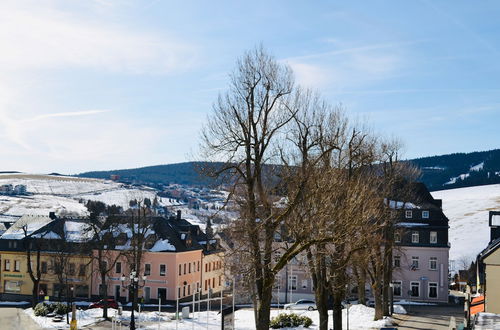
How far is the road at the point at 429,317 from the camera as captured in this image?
44.5 metres

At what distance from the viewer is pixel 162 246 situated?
71562mm

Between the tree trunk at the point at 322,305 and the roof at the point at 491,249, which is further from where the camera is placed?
the roof at the point at 491,249

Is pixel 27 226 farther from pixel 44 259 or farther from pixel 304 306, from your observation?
pixel 304 306

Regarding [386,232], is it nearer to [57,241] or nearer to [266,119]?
[266,119]

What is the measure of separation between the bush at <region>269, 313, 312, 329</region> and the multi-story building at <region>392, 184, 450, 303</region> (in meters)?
28.3

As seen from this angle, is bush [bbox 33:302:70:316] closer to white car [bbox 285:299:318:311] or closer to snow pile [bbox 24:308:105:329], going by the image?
snow pile [bbox 24:308:105:329]

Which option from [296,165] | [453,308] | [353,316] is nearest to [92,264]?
[353,316]

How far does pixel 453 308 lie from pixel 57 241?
44028 mm

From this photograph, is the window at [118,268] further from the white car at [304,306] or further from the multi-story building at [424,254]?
the multi-story building at [424,254]

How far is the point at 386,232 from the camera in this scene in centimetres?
4612

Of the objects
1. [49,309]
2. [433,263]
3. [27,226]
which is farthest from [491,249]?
[27,226]

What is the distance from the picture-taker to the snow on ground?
13438 cm

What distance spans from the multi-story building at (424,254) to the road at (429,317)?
535 centimetres

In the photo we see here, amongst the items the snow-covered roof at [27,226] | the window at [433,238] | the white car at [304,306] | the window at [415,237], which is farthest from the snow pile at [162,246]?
the window at [433,238]
